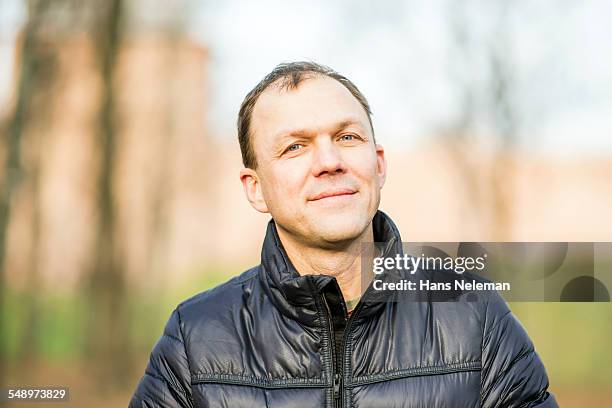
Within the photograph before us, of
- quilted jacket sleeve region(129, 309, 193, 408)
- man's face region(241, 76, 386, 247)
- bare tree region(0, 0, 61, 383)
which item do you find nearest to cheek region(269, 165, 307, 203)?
man's face region(241, 76, 386, 247)

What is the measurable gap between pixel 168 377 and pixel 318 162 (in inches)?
26.6

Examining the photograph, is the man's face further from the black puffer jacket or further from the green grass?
the green grass

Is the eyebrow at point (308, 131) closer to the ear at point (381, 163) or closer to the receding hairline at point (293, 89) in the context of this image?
the receding hairline at point (293, 89)

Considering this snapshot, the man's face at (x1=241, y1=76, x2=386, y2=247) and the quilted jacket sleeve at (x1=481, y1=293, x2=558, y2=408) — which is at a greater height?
the man's face at (x1=241, y1=76, x2=386, y2=247)

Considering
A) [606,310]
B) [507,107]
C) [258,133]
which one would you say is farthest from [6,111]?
[606,310]

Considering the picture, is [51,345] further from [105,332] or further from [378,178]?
[378,178]

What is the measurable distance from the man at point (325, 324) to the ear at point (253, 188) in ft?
0.21

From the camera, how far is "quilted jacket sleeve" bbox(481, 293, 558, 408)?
5.42ft

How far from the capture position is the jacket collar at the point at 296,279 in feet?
5.48

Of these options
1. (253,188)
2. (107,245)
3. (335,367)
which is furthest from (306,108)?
(107,245)

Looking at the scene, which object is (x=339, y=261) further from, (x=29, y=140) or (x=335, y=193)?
(x=29, y=140)

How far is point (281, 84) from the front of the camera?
1.83 m

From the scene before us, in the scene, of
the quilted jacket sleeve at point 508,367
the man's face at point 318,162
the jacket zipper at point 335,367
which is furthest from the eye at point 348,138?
the quilted jacket sleeve at point 508,367

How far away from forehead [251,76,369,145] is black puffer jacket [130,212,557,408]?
0.33m
